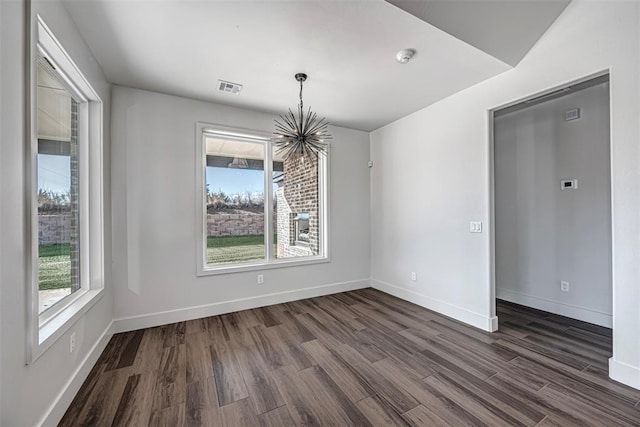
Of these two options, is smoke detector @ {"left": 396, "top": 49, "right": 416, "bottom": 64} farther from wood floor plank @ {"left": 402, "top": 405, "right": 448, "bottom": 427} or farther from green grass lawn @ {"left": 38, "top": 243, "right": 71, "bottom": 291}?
green grass lawn @ {"left": 38, "top": 243, "right": 71, "bottom": 291}

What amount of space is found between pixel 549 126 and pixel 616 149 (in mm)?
1740

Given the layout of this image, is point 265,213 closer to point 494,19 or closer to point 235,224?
point 235,224

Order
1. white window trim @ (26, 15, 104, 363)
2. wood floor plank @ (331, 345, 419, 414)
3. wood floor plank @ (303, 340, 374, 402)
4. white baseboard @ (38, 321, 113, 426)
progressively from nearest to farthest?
white window trim @ (26, 15, 104, 363) → white baseboard @ (38, 321, 113, 426) → wood floor plank @ (331, 345, 419, 414) → wood floor plank @ (303, 340, 374, 402)

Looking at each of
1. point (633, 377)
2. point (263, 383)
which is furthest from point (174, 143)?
point (633, 377)

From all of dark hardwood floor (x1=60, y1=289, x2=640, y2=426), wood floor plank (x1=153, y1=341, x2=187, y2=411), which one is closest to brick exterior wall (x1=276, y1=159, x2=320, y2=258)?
dark hardwood floor (x1=60, y1=289, x2=640, y2=426)

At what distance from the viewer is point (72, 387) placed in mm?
1878

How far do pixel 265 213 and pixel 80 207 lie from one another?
2.03 metres

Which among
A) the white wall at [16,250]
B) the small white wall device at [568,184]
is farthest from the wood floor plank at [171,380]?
the small white wall device at [568,184]

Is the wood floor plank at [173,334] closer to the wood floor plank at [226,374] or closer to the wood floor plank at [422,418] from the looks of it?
the wood floor plank at [226,374]

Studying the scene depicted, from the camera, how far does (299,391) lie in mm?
1975

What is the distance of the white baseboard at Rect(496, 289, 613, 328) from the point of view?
302 cm

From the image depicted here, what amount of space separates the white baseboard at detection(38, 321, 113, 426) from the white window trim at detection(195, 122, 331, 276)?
1.14 metres

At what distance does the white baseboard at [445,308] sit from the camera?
2.94 meters

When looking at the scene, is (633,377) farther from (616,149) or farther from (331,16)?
(331,16)
